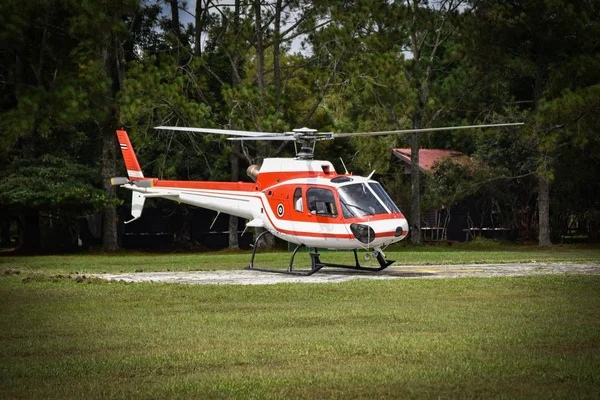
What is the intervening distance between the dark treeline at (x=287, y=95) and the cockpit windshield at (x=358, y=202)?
39.7 ft

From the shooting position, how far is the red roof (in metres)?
40.5

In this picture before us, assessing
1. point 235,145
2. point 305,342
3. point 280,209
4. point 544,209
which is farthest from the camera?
point 235,145

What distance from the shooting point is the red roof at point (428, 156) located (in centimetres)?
4047

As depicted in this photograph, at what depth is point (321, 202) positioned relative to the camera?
19531mm

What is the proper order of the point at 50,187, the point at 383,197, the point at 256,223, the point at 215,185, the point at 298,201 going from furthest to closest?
the point at 50,187
the point at 215,185
the point at 256,223
the point at 298,201
the point at 383,197

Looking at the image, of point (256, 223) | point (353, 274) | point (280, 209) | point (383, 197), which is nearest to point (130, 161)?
point (256, 223)

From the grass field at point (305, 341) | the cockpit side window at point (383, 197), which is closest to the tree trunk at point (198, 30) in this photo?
the cockpit side window at point (383, 197)

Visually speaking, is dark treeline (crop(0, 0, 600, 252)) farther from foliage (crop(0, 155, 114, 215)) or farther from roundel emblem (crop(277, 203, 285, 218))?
roundel emblem (crop(277, 203, 285, 218))

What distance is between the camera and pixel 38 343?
9938 millimetres

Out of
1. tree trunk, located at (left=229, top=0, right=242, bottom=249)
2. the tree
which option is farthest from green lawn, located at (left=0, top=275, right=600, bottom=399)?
tree trunk, located at (left=229, top=0, right=242, bottom=249)

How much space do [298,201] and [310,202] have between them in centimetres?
35

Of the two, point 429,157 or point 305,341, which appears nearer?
point 305,341

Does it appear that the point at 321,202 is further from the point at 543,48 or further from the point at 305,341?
the point at 543,48

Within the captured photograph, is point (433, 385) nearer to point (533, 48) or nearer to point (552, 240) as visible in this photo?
point (533, 48)
